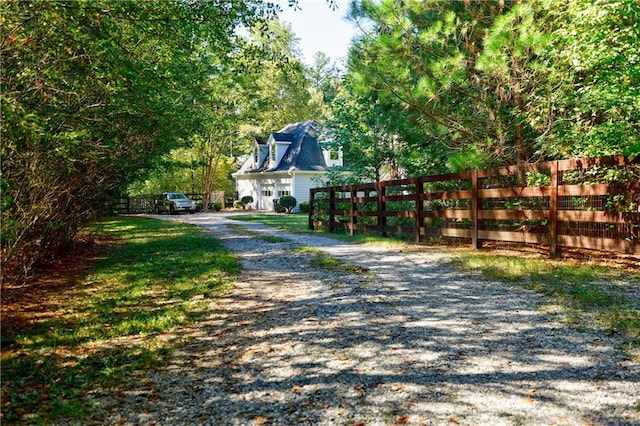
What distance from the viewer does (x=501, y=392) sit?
3141 mm

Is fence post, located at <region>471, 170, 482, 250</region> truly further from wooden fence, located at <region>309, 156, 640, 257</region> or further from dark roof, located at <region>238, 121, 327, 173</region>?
dark roof, located at <region>238, 121, 327, 173</region>

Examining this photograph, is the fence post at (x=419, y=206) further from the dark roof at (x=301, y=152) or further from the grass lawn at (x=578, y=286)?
the dark roof at (x=301, y=152)

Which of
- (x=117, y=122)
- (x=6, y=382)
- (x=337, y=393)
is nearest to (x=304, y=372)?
(x=337, y=393)

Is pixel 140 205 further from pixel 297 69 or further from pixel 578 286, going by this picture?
pixel 578 286

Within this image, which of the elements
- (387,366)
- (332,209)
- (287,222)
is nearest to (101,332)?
(387,366)

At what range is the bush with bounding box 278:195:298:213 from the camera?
32125 mm

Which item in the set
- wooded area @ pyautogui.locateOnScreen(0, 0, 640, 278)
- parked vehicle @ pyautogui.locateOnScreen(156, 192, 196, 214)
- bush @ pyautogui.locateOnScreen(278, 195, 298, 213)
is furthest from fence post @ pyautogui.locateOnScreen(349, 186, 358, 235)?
parked vehicle @ pyautogui.locateOnScreen(156, 192, 196, 214)

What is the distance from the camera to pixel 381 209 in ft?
41.0

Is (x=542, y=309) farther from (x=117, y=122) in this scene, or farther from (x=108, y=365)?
(x=117, y=122)

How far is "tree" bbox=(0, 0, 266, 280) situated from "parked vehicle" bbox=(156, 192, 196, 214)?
2192 cm

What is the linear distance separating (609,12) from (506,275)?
344cm

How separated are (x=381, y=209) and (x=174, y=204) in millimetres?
21934

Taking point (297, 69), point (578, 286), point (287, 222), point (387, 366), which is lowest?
point (387, 366)

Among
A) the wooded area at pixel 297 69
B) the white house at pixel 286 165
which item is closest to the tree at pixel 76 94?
the wooded area at pixel 297 69
